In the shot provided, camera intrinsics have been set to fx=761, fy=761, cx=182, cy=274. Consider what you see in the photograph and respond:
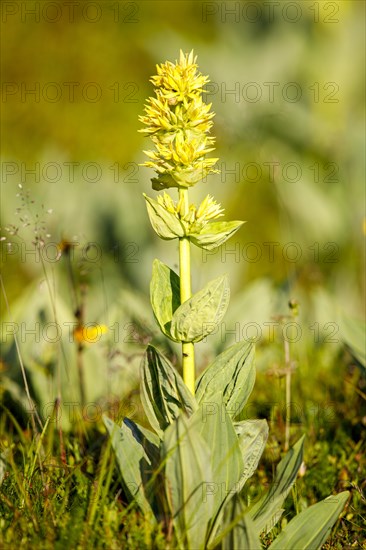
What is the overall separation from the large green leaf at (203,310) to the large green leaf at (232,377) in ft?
0.32

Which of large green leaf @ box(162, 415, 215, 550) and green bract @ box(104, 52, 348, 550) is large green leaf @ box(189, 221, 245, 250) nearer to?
green bract @ box(104, 52, 348, 550)

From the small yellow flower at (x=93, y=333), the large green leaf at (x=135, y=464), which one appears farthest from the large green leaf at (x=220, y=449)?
the small yellow flower at (x=93, y=333)

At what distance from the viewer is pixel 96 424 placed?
7.11ft

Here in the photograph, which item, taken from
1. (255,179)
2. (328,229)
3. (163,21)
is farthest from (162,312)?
(163,21)

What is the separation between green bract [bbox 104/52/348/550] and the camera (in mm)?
1297

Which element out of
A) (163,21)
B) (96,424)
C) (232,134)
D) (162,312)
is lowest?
(96,424)

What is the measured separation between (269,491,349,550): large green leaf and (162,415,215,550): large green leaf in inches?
5.9

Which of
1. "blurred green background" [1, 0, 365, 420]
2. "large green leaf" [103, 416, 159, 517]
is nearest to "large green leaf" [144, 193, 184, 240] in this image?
"large green leaf" [103, 416, 159, 517]

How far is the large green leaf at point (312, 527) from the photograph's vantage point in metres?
1.34

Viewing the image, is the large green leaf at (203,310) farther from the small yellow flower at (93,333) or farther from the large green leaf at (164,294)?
the small yellow flower at (93,333)

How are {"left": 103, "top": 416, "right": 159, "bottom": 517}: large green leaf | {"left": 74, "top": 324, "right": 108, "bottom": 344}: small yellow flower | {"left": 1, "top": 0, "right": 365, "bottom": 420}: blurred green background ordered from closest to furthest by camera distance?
1. {"left": 103, "top": 416, "right": 159, "bottom": 517}: large green leaf
2. {"left": 74, "top": 324, "right": 108, "bottom": 344}: small yellow flower
3. {"left": 1, "top": 0, "right": 365, "bottom": 420}: blurred green background

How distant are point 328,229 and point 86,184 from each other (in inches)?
45.1

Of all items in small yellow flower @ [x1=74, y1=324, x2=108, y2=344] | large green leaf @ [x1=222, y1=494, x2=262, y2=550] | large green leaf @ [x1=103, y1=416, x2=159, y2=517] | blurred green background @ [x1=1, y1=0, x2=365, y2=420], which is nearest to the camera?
large green leaf @ [x1=222, y1=494, x2=262, y2=550]

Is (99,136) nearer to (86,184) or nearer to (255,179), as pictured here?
(255,179)
